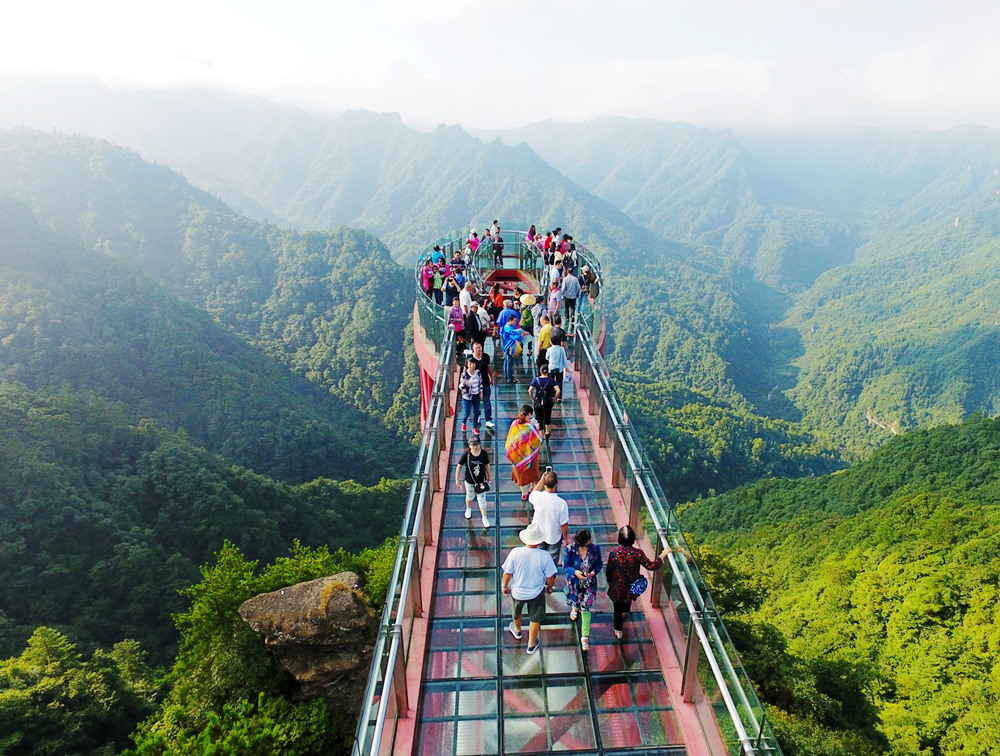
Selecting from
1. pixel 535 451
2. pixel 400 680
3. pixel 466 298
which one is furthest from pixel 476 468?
pixel 466 298

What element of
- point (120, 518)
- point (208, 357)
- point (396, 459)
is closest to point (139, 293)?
point (208, 357)

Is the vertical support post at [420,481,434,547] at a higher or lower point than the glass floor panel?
higher

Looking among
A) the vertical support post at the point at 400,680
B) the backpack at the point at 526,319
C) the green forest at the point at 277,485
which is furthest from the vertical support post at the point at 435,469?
the green forest at the point at 277,485

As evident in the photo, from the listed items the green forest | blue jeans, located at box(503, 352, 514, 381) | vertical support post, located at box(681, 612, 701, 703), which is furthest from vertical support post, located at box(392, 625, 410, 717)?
the green forest

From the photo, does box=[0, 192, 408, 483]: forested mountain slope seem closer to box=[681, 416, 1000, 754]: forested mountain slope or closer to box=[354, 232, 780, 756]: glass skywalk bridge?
box=[681, 416, 1000, 754]: forested mountain slope

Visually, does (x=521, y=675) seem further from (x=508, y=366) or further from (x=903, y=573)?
(x=903, y=573)
